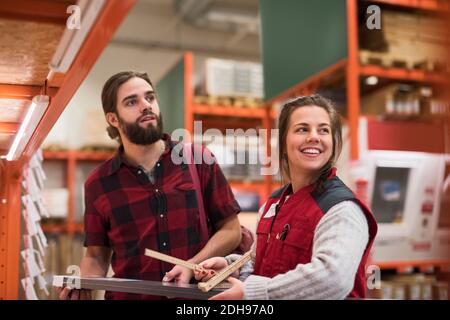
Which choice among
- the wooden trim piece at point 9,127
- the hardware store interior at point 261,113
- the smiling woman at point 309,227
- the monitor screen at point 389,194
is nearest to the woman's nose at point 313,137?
the smiling woman at point 309,227

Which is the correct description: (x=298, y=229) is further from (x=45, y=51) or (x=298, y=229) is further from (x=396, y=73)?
(x=396, y=73)

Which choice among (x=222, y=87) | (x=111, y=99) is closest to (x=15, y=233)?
(x=111, y=99)

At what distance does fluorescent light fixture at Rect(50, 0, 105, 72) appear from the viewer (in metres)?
0.95

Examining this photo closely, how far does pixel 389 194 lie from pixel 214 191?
1510 mm

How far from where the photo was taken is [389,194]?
9.04 ft

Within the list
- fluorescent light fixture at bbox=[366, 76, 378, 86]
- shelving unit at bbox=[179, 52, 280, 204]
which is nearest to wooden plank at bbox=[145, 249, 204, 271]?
shelving unit at bbox=[179, 52, 280, 204]

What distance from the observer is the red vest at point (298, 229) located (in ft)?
3.68

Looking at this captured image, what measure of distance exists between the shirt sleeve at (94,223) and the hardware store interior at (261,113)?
9cm

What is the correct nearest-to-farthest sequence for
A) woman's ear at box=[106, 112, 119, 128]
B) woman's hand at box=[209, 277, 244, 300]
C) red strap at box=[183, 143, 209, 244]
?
1. woman's hand at box=[209, 277, 244, 300]
2. woman's ear at box=[106, 112, 119, 128]
3. red strap at box=[183, 143, 209, 244]

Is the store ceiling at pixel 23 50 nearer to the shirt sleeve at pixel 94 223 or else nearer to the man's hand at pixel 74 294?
the shirt sleeve at pixel 94 223

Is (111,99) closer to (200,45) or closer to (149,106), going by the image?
(149,106)

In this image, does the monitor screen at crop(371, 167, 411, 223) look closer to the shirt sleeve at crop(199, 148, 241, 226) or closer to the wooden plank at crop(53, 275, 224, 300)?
the shirt sleeve at crop(199, 148, 241, 226)

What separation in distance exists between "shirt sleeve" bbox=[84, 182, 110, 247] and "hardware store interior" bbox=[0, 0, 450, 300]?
0.29 feet

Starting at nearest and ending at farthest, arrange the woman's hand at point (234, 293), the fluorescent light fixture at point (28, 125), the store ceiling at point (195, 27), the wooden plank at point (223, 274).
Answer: the woman's hand at point (234, 293), the wooden plank at point (223, 274), the fluorescent light fixture at point (28, 125), the store ceiling at point (195, 27)
